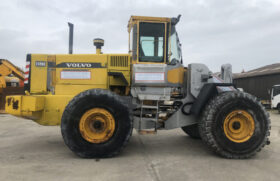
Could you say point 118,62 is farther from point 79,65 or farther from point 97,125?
point 97,125

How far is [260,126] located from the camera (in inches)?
170

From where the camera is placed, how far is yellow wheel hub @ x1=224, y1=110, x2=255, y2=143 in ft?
14.2

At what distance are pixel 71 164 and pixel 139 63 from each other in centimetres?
244

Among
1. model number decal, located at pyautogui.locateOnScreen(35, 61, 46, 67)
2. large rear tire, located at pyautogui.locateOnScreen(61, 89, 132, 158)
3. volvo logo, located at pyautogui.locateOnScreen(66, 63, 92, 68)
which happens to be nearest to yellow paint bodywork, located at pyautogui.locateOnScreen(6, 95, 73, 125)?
large rear tire, located at pyautogui.locateOnScreen(61, 89, 132, 158)

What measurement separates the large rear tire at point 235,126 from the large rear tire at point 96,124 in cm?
162

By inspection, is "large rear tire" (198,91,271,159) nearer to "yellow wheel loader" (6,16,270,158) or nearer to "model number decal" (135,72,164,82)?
"yellow wheel loader" (6,16,270,158)

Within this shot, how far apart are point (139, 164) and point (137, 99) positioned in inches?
61.3

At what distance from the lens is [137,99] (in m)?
5.02

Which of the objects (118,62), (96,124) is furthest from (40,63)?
(96,124)

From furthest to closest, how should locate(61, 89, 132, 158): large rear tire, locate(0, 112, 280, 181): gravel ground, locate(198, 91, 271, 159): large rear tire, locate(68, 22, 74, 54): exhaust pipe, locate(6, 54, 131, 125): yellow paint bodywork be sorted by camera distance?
locate(68, 22, 74, 54): exhaust pipe < locate(6, 54, 131, 125): yellow paint bodywork < locate(198, 91, 271, 159): large rear tire < locate(61, 89, 132, 158): large rear tire < locate(0, 112, 280, 181): gravel ground

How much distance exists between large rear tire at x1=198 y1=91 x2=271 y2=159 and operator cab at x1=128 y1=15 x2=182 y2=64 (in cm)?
153

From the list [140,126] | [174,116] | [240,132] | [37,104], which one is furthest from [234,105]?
[37,104]

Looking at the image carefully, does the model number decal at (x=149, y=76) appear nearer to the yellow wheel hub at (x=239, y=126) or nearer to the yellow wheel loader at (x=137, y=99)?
the yellow wheel loader at (x=137, y=99)

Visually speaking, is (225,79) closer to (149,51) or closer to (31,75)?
(149,51)
